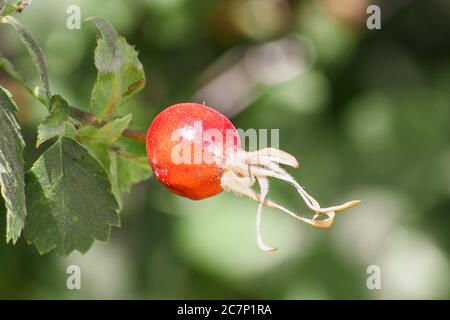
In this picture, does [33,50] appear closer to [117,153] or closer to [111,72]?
[111,72]

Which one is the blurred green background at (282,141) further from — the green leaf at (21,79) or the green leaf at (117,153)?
the green leaf at (21,79)

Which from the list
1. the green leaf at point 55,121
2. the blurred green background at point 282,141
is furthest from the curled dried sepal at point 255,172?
the blurred green background at point 282,141

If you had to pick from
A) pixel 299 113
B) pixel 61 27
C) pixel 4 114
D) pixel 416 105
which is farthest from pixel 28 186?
pixel 416 105

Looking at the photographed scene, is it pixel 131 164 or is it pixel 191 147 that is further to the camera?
pixel 131 164

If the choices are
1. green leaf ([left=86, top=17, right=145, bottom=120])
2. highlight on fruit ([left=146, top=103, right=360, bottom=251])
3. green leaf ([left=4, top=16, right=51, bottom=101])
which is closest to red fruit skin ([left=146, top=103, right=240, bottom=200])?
highlight on fruit ([left=146, top=103, right=360, bottom=251])

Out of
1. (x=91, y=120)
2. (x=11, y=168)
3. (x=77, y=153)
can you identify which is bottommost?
(x=11, y=168)

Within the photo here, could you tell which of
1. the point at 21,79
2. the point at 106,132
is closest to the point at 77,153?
the point at 106,132

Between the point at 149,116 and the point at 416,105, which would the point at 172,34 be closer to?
the point at 149,116
